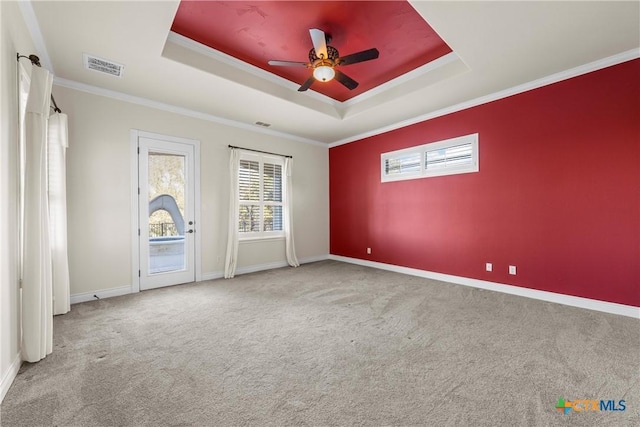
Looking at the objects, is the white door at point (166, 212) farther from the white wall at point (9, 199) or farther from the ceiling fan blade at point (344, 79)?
the ceiling fan blade at point (344, 79)

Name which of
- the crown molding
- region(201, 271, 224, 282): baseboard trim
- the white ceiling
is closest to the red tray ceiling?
the white ceiling

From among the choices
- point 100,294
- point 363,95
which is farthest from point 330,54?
point 100,294

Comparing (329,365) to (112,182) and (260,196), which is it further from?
(260,196)

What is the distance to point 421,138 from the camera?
5.01 metres

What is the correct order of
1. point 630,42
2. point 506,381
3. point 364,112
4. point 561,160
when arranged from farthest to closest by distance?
1. point 364,112
2. point 561,160
3. point 630,42
4. point 506,381

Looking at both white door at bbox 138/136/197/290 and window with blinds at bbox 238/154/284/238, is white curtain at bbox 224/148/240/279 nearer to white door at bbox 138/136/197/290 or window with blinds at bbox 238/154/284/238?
window with blinds at bbox 238/154/284/238

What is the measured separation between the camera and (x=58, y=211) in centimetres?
325

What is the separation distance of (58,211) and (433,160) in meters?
5.37

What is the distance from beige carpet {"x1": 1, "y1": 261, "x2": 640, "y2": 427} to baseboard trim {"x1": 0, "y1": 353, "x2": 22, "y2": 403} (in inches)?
1.5

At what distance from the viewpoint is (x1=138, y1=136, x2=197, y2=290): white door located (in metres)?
4.26

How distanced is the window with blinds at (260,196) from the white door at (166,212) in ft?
3.08

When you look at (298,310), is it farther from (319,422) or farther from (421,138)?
(421,138)

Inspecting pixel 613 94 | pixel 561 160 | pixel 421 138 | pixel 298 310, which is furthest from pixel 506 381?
pixel 421 138

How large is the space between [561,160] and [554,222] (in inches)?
31.4
